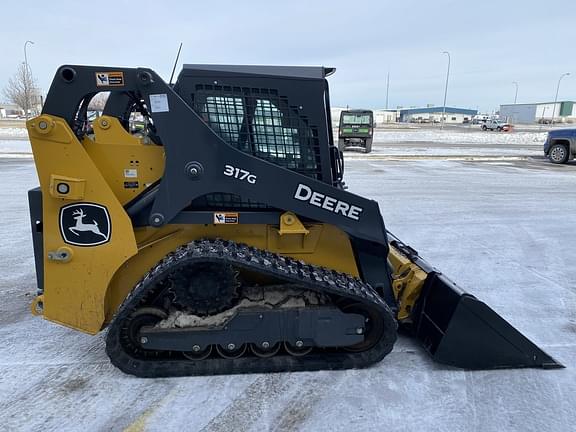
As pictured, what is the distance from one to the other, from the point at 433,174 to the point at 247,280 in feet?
37.4

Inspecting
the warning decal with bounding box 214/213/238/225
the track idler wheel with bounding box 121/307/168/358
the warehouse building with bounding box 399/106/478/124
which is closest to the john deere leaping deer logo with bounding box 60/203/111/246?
the track idler wheel with bounding box 121/307/168/358

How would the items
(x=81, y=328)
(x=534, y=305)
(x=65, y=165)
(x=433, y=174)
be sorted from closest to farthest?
1. (x=65, y=165)
2. (x=81, y=328)
3. (x=534, y=305)
4. (x=433, y=174)

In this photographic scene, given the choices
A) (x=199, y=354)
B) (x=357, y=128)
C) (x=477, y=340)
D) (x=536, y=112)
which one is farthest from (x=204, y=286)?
(x=536, y=112)

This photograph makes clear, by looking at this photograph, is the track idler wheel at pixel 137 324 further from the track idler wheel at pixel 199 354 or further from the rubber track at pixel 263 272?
the track idler wheel at pixel 199 354

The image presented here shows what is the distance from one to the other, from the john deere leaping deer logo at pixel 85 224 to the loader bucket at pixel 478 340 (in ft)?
8.14

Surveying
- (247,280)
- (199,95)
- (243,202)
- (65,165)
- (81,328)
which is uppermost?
(199,95)

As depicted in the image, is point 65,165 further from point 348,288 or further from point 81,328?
point 348,288

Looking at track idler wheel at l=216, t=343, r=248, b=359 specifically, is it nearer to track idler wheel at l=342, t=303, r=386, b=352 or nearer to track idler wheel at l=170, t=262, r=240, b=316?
track idler wheel at l=170, t=262, r=240, b=316

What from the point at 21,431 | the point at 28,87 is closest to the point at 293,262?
the point at 21,431

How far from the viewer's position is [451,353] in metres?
3.27

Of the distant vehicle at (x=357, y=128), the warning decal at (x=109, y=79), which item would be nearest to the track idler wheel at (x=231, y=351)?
the warning decal at (x=109, y=79)

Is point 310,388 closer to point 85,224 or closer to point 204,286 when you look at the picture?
point 204,286

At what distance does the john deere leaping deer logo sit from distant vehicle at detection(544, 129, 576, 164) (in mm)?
18755

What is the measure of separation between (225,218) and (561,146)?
1844 cm
